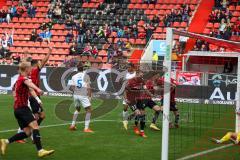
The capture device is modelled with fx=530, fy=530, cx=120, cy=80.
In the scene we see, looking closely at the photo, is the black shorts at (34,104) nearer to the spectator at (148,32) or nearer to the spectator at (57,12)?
the spectator at (148,32)

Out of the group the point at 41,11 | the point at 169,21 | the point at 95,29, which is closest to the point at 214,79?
the point at 169,21

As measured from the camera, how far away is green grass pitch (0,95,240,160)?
11992mm

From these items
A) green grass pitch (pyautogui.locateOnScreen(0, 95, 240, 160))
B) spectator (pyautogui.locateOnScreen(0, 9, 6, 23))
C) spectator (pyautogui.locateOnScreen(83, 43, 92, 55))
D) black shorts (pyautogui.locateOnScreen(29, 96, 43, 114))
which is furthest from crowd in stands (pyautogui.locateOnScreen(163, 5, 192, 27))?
black shorts (pyautogui.locateOnScreen(29, 96, 43, 114))

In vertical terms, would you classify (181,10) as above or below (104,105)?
above

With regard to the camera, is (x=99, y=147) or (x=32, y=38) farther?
(x=32, y=38)

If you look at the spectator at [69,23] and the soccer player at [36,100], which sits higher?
the spectator at [69,23]

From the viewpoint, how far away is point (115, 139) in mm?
14258

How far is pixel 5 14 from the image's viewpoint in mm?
39844

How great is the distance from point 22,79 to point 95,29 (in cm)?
2465

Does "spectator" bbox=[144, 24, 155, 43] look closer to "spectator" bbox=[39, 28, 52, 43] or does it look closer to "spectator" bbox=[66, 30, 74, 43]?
"spectator" bbox=[66, 30, 74, 43]

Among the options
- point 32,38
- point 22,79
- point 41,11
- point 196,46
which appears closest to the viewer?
point 22,79

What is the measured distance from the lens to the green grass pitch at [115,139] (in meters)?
12.0

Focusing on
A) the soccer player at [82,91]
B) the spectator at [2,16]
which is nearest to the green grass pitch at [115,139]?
the soccer player at [82,91]

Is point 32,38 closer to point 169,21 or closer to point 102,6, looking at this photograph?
point 102,6
